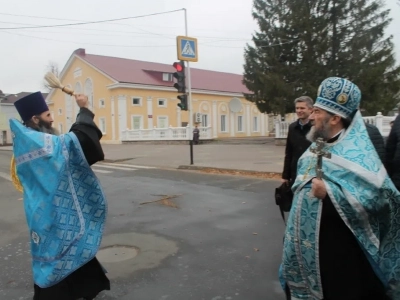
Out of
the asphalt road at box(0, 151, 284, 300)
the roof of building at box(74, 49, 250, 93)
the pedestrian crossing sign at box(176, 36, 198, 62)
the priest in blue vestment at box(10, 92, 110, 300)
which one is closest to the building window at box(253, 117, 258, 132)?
the roof of building at box(74, 49, 250, 93)

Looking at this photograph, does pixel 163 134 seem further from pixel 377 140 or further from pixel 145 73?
pixel 377 140

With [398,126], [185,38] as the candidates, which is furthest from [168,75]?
[398,126]

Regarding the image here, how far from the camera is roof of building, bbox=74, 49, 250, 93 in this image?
38.8 metres

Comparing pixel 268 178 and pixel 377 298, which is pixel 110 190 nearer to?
pixel 268 178

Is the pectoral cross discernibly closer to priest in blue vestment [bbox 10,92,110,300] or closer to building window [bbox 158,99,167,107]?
priest in blue vestment [bbox 10,92,110,300]

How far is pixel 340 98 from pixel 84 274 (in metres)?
2.31

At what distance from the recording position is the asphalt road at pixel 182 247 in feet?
11.9

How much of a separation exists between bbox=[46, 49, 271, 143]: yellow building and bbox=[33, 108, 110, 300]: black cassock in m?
27.7

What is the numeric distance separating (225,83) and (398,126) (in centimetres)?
4510

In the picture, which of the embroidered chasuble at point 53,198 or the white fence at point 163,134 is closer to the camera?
the embroidered chasuble at point 53,198

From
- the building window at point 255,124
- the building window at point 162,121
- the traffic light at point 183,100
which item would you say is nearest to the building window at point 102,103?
the building window at point 162,121

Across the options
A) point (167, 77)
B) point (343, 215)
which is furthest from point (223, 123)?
point (343, 215)

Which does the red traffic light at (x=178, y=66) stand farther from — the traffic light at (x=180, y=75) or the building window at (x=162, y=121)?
the building window at (x=162, y=121)

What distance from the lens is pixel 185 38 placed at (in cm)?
1431
